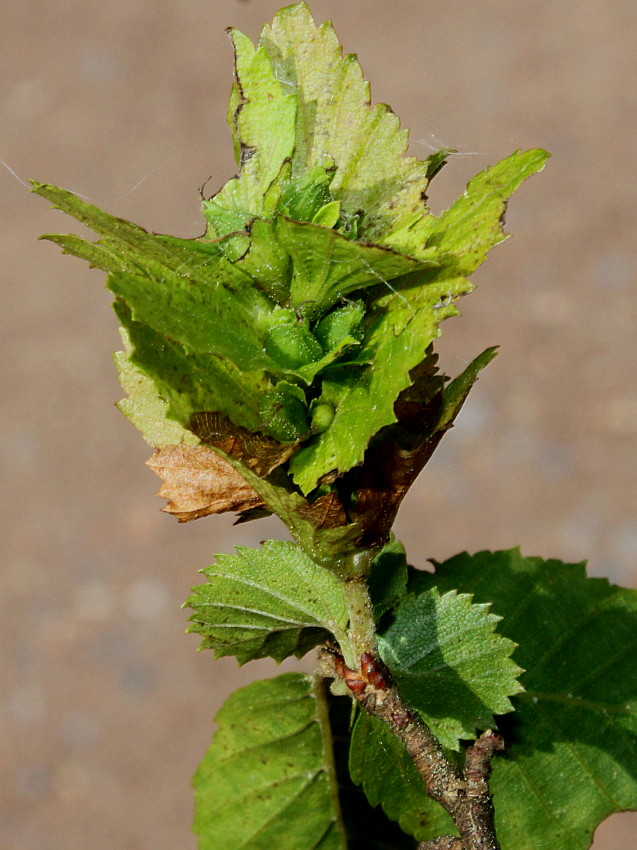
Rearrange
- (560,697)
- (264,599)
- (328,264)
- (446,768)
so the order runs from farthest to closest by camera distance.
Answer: (560,697) → (264,599) → (446,768) → (328,264)

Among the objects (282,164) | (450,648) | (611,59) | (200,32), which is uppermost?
(200,32)

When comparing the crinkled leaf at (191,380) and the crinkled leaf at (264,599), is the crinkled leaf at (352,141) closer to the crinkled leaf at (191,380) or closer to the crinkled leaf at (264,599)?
the crinkled leaf at (191,380)

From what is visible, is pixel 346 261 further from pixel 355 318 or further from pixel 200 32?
pixel 200 32

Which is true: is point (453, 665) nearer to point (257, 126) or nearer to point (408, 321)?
point (408, 321)

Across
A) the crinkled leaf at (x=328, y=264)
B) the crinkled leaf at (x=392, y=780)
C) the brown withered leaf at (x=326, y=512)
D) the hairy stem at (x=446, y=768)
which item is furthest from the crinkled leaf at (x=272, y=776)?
the crinkled leaf at (x=328, y=264)

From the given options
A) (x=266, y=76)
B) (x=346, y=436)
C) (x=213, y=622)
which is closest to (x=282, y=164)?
(x=266, y=76)

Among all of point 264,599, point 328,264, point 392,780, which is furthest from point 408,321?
point 392,780

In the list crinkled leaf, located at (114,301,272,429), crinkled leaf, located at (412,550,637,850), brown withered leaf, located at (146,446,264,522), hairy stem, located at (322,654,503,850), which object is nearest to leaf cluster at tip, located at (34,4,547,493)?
crinkled leaf, located at (114,301,272,429)
